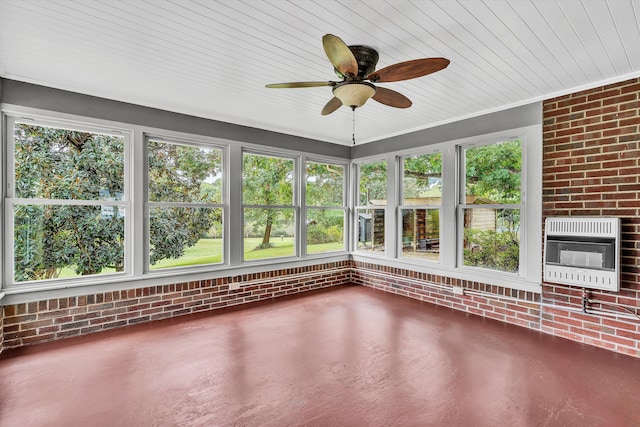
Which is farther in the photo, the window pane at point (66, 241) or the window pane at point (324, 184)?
the window pane at point (324, 184)

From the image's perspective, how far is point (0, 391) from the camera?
94.5 inches

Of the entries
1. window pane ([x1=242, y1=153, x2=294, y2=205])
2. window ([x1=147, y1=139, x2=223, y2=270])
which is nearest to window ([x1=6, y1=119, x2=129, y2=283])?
window ([x1=147, y1=139, x2=223, y2=270])

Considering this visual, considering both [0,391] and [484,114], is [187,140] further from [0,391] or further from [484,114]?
[484,114]

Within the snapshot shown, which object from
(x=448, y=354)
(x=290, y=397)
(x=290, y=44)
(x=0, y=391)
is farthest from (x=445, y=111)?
(x=0, y=391)

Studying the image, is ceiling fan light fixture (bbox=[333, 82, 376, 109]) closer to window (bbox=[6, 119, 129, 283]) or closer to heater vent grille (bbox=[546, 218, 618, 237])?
heater vent grille (bbox=[546, 218, 618, 237])

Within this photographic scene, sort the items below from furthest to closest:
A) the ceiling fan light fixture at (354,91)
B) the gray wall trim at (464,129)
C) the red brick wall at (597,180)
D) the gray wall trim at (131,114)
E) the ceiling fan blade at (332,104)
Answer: the gray wall trim at (464,129) → the gray wall trim at (131,114) → the red brick wall at (597,180) → the ceiling fan blade at (332,104) → the ceiling fan light fixture at (354,91)

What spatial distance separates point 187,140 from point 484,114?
404cm

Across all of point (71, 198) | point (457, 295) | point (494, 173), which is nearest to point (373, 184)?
point (494, 173)

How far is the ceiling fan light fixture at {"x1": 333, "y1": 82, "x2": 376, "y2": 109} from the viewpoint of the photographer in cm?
243

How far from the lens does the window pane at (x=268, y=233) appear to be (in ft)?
16.0

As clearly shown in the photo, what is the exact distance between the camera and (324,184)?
5863 millimetres

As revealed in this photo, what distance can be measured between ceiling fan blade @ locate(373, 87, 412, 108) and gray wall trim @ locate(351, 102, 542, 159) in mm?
1867

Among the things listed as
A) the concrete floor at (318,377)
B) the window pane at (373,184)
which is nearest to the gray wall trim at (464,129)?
the window pane at (373,184)

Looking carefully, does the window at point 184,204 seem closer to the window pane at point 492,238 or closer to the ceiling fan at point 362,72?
the ceiling fan at point 362,72
